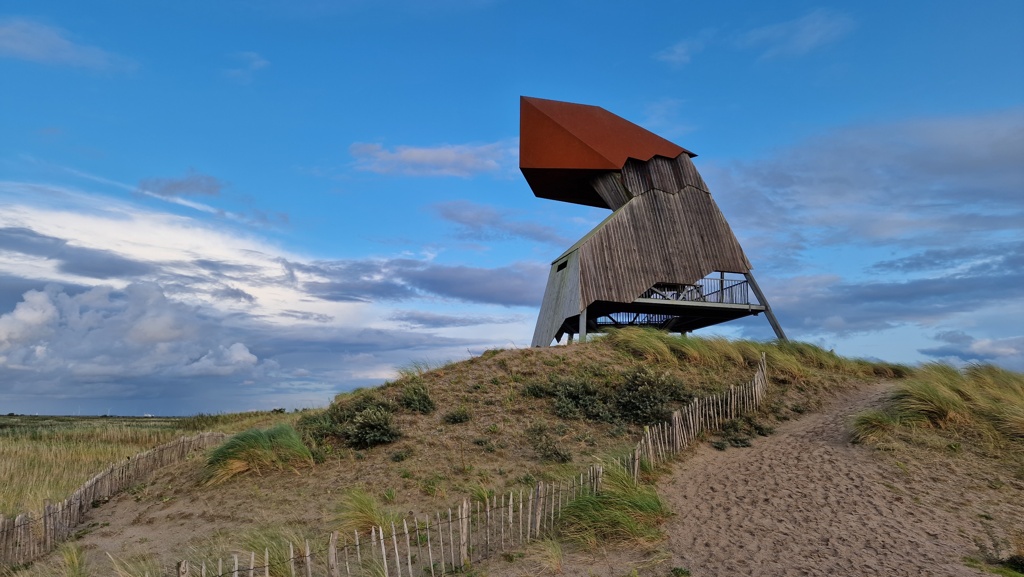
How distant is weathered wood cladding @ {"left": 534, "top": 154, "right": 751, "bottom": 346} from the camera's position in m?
27.8

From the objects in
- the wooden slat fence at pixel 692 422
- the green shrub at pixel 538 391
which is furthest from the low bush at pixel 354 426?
the wooden slat fence at pixel 692 422

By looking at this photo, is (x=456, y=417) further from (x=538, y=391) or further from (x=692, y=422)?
(x=692, y=422)

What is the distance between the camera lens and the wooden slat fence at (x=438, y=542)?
880cm

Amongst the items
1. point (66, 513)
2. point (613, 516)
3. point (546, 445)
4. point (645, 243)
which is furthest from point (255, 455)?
point (645, 243)

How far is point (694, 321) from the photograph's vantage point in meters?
33.2

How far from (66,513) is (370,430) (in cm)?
599

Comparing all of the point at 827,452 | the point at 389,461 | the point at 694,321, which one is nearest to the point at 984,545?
the point at 827,452

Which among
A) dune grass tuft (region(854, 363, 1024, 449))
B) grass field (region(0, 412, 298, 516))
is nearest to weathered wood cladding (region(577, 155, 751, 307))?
dune grass tuft (region(854, 363, 1024, 449))

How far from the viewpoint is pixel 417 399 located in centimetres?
1808

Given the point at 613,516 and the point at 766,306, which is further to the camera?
the point at 766,306

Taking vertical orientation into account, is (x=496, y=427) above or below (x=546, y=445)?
above

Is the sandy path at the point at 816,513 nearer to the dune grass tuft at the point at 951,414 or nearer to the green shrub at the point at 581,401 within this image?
the dune grass tuft at the point at 951,414

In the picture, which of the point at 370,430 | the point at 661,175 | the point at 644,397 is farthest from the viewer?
the point at 661,175

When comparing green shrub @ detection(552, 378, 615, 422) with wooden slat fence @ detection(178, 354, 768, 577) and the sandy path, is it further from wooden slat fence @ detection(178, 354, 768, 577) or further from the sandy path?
wooden slat fence @ detection(178, 354, 768, 577)
